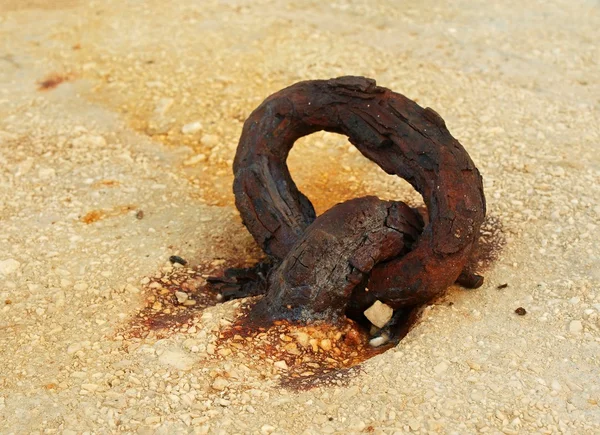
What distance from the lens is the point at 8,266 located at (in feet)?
15.8

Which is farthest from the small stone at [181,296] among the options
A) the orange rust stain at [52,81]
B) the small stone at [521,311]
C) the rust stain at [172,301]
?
the orange rust stain at [52,81]

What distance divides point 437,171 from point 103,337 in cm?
179

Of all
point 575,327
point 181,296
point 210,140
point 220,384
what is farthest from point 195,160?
point 575,327

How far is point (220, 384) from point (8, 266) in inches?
64.3

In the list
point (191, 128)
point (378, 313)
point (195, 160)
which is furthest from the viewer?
point (191, 128)

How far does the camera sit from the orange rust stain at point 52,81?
7031mm

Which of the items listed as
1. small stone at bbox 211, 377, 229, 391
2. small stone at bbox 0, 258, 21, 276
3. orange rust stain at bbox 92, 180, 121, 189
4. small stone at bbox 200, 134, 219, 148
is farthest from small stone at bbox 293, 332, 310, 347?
small stone at bbox 200, 134, 219, 148

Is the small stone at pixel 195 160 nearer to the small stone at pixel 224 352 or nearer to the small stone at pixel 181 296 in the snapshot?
the small stone at pixel 181 296

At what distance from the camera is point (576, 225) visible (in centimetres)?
494

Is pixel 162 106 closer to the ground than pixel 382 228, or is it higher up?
closer to the ground

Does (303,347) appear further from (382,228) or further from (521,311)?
(521,311)

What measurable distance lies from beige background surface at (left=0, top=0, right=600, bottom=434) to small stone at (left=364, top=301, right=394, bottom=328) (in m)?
0.21

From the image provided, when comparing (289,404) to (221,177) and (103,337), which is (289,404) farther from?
(221,177)

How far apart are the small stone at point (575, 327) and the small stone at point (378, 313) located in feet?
2.79
